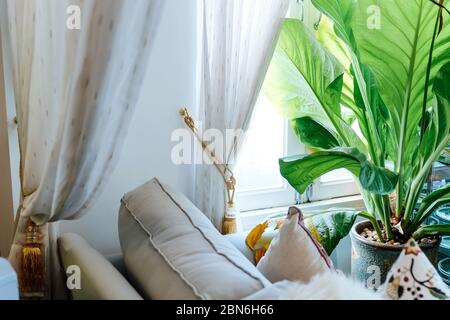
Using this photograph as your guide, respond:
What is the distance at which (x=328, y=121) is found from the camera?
5.92 ft

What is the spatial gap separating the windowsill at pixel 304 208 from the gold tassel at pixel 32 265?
83 cm

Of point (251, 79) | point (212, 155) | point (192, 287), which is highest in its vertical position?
point (251, 79)

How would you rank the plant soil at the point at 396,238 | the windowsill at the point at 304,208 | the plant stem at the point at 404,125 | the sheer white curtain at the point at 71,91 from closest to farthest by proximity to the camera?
the sheer white curtain at the point at 71,91 < the plant stem at the point at 404,125 < the plant soil at the point at 396,238 < the windowsill at the point at 304,208

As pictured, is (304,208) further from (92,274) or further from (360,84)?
(92,274)

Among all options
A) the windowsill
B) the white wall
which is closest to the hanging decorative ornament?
the white wall

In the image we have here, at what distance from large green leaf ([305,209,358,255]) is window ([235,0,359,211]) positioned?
416mm

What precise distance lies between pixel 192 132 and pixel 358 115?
1.90ft

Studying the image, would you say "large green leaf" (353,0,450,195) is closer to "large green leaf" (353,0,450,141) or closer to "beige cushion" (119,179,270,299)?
"large green leaf" (353,0,450,141)

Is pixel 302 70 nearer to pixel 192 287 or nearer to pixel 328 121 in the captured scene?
pixel 328 121

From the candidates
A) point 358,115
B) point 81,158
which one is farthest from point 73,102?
point 358,115

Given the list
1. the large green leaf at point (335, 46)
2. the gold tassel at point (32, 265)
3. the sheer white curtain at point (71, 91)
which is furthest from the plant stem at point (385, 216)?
the gold tassel at point (32, 265)

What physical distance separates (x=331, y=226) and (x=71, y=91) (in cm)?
92

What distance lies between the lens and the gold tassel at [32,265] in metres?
1.41

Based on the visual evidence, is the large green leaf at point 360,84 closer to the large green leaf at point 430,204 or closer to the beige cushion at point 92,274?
the large green leaf at point 430,204
